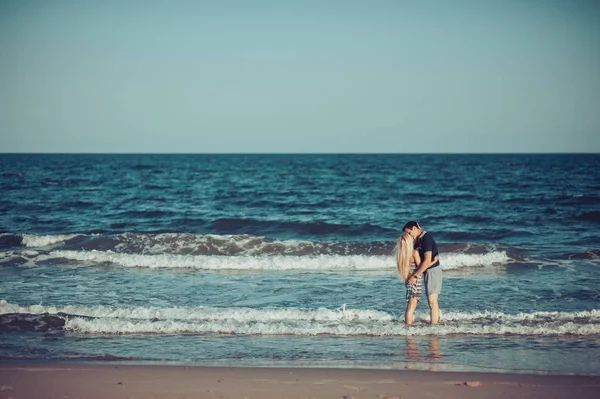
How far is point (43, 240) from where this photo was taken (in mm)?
18328

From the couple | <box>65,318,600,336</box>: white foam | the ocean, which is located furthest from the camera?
the couple

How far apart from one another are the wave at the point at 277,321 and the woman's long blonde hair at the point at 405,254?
0.85 m

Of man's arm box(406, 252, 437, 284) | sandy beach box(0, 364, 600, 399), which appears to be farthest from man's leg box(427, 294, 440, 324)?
sandy beach box(0, 364, 600, 399)

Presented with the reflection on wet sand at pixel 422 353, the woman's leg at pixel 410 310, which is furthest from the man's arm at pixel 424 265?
the reflection on wet sand at pixel 422 353

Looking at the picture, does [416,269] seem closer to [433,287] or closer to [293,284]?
[433,287]

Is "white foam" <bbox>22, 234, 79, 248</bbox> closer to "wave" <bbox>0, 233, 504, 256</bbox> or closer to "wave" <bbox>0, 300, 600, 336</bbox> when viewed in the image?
"wave" <bbox>0, 233, 504, 256</bbox>

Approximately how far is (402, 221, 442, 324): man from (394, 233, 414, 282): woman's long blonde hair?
9 cm

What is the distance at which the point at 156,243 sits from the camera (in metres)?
18.0

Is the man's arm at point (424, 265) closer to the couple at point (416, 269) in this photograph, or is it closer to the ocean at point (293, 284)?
the couple at point (416, 269)

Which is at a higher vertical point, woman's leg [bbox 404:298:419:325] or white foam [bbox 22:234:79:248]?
woman's leg [bbox 404:298:419:325]

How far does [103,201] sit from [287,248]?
14.3 m

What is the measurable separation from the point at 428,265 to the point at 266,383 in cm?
358

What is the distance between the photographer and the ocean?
25.3ft

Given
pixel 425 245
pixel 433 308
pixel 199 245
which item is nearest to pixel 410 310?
pixel 433 308
